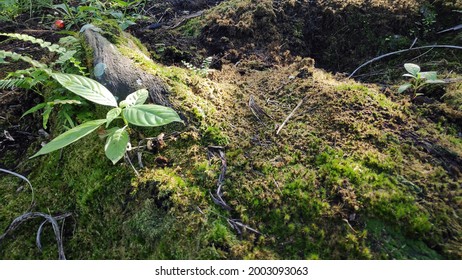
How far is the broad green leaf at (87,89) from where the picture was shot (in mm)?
1861

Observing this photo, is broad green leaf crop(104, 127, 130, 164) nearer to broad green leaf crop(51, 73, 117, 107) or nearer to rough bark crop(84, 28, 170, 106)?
broad green leaf crop(51, 73, 117, 107)

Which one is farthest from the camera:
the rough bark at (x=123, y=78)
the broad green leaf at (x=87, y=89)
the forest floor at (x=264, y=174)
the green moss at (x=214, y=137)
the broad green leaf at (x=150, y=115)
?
the rough bark at (x=123, y=78)

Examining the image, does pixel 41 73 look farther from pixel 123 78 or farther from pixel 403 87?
pixel 403 87

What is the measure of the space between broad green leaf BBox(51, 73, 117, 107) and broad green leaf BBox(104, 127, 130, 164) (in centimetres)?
19

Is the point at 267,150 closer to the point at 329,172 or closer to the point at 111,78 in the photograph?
the point at 329,172

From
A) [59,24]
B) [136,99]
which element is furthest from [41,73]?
[59,24]

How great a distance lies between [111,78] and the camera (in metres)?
2.21

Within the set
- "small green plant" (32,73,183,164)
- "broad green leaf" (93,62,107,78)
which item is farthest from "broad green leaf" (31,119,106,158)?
"broad green leaf" (93,62,107,78)

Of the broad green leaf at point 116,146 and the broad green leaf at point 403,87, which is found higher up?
the broad green leaf at point 403,87

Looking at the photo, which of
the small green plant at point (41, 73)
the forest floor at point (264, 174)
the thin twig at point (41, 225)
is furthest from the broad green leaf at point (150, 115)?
the thin twig at point (41, 225)

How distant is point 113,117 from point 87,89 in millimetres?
267

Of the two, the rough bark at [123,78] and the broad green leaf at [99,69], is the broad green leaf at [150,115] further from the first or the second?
the broad green leaf at [99,69]

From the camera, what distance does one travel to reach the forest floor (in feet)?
5.35

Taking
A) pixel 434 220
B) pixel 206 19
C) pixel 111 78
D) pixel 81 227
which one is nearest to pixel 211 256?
pixel 81 227
